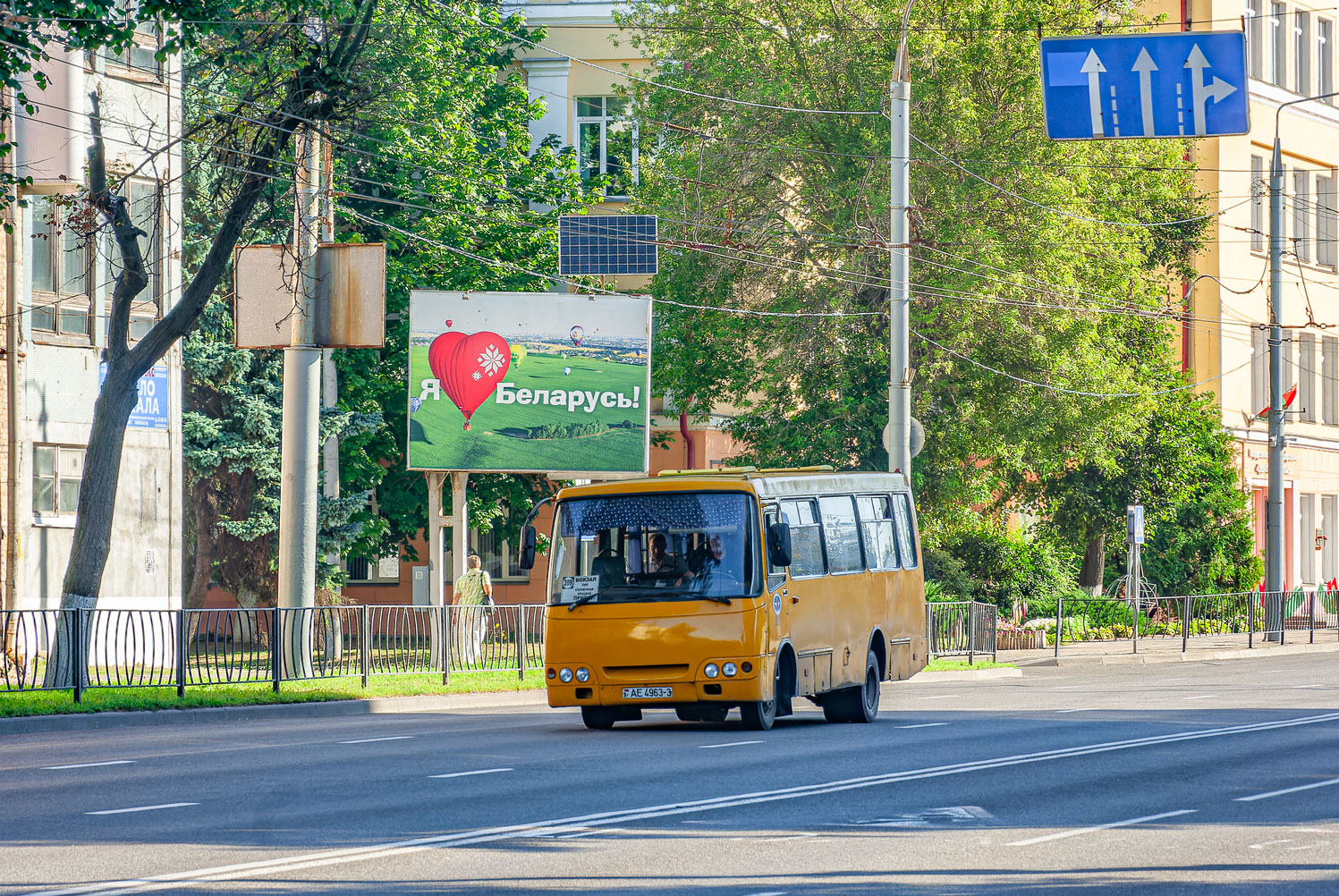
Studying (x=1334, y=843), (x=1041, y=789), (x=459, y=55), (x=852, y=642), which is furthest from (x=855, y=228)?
(x=1334, y=843)

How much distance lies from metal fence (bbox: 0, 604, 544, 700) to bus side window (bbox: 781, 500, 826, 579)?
7022 mm

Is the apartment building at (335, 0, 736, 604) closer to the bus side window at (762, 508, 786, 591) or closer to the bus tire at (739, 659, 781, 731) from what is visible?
the bus side window at (762, 508, 786, 591)

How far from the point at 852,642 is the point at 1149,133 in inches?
292

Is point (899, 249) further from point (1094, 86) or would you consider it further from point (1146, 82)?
point (1146, 82)

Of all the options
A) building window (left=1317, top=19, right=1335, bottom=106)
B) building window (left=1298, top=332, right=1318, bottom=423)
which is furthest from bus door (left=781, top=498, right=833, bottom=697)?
building window (left=1317, top=19, right=1335, bottom=106)

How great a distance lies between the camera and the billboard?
3328cm

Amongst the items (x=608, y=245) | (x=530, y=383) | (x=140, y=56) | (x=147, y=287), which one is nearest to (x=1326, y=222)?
(x=608, y=245)

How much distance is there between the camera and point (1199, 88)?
2347 centimetres

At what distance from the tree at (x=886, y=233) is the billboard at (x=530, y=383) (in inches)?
156

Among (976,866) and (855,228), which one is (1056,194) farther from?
(976,866)

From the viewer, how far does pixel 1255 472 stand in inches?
2233

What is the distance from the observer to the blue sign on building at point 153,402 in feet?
110

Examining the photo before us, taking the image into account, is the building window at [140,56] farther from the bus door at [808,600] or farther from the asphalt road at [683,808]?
the bus door at [808,600]

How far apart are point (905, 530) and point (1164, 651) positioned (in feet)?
55.6
